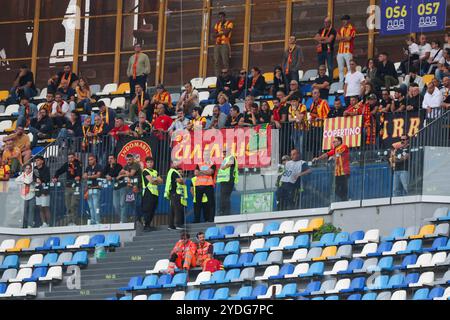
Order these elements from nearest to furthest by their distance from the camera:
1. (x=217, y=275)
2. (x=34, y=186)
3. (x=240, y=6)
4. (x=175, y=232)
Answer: (x=217, y=275) < (x=175, y=232) < (x=34, y=186) < (x=240, y=6)

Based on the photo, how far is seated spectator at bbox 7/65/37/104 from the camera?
3956 centimetres

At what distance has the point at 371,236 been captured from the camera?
1122 inches

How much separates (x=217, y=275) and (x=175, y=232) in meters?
2.64

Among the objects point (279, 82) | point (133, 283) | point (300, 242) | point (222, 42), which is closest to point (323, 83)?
point (279, 82)

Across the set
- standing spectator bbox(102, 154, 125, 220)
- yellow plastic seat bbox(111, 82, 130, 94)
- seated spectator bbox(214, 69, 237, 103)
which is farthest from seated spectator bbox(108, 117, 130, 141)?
yellow plastic seat bbox(111, 82, 130, 94)

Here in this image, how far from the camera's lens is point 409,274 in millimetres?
26656

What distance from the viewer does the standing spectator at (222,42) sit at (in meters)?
37.8

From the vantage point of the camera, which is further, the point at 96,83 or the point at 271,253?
the point at 96,83

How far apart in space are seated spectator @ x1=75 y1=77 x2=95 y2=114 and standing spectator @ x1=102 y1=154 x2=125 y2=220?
4.26m

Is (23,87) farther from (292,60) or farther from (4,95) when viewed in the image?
(292,60)

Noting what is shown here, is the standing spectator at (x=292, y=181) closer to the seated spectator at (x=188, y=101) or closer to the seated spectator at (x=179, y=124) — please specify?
the seated spectator at (x=179, y=124)

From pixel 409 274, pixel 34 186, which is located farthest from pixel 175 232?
pixel 409 274
